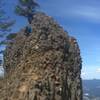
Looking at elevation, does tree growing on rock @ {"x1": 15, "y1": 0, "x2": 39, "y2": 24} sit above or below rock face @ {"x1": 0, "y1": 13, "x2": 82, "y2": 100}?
above

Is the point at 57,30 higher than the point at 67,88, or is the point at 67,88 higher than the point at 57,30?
the point at 57,30

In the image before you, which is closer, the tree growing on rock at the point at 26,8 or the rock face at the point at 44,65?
the rock face at the point at 44,65

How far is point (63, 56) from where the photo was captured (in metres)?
25.7

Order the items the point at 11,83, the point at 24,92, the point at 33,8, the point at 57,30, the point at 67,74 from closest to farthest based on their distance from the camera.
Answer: the point at 24,92 < the point at 11,83 < the point at 67,74 < the point at 57,30 < the point at 33,8

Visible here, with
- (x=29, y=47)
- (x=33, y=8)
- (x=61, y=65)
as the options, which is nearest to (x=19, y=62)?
(x=29, y=47)

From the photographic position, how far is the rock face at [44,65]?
880 inches

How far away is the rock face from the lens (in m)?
22.4

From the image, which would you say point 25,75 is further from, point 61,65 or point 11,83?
point 61,65

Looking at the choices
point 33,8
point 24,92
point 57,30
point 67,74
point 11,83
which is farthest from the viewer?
point 33,8

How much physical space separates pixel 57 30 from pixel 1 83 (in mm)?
6418

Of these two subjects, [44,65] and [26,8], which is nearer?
[44,65]

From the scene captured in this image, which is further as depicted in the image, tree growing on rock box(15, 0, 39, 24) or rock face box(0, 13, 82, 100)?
tree growing on rock box(15, 0, 39, 24)

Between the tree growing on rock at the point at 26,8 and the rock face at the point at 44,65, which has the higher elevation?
the tree growing on rock at the point at 26,8

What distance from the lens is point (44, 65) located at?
23906 millimetres
